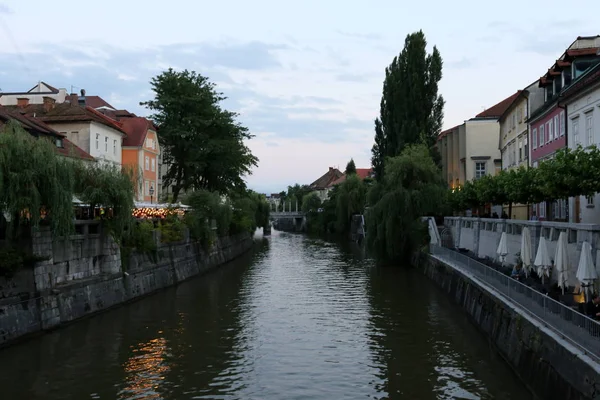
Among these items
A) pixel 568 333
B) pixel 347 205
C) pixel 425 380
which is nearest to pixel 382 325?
pixel 425 380

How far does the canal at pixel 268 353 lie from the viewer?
15.8 metres

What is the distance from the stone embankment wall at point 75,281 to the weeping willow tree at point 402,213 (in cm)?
1409

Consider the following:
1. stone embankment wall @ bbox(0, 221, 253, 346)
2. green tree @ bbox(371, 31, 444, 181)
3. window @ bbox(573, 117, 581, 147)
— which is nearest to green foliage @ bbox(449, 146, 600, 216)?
window @ bbox(573, 117, 581, 147)

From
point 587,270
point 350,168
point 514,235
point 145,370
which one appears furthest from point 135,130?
point 350,168

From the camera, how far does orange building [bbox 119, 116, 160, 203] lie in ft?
185

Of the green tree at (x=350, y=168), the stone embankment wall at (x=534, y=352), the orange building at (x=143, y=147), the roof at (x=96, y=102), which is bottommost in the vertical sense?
the stone embankment wall at (x=534, y=352)

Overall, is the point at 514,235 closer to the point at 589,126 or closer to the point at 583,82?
the point at 589,126

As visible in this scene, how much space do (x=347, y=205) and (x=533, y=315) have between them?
7084 centimetres

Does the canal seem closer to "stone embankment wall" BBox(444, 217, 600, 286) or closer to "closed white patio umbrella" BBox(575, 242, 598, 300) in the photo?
"closed white patio umbrella" BBox(575, 242, 598, 300)

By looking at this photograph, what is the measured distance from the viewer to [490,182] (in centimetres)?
3512

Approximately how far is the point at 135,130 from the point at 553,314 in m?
49.1

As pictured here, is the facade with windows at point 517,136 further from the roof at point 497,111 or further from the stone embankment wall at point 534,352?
the stone embankment wall at point 534,352

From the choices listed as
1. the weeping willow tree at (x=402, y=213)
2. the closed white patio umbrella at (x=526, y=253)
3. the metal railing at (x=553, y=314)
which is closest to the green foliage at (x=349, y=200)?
the weeping willow tree at (x=402, y=213)

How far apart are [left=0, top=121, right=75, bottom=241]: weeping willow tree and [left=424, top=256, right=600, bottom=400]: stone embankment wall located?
46.0 feet
